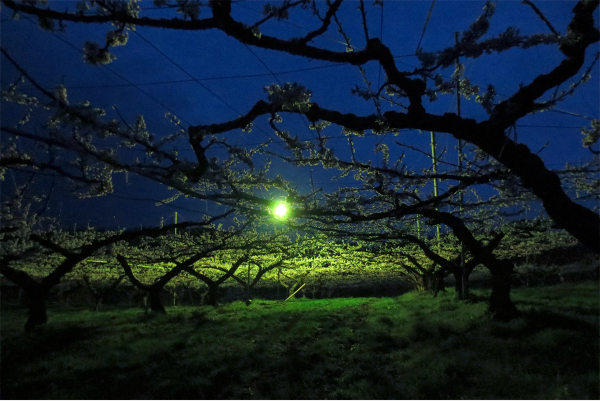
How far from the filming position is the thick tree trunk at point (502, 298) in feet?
31.4

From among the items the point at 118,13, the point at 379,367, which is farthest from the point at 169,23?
the point at 379,367

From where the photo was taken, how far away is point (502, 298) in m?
9.71

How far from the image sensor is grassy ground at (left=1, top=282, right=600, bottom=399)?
5543mm

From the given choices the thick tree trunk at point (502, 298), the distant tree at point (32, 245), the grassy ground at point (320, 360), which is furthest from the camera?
the thick tree trunk at point (502, 298)

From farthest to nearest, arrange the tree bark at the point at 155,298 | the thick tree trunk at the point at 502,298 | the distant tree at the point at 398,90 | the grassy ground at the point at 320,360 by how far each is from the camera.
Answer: the tree bark at the point at 155,298 → the thick tree trunk at the point at 502,298 → the grassy ground at the point at 320,360 → the distant tree at the point at 398,90

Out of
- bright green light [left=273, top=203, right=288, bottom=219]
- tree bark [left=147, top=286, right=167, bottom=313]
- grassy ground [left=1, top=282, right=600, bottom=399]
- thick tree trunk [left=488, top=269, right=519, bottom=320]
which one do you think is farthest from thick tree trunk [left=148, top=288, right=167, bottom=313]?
thick tree trunk [left=488, top=269, right=519, bottom=320]

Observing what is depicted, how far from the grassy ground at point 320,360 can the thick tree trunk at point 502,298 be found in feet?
1.63

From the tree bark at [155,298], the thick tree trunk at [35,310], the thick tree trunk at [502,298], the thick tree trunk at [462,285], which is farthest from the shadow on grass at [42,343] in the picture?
the thick tree trunk at [462,285]

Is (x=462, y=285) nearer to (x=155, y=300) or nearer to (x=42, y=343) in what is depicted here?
(x=155, y=300)

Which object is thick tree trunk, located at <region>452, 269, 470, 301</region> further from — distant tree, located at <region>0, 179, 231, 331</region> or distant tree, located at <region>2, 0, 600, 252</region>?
distant tree, located at <region>0, 179, 231, 331</region>

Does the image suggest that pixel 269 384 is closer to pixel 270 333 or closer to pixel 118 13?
pixel 270 333

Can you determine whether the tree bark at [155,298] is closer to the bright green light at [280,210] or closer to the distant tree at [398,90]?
the bright green light at [280,210]

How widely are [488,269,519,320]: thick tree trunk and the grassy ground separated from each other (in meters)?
0.50

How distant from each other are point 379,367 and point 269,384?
228 cm
